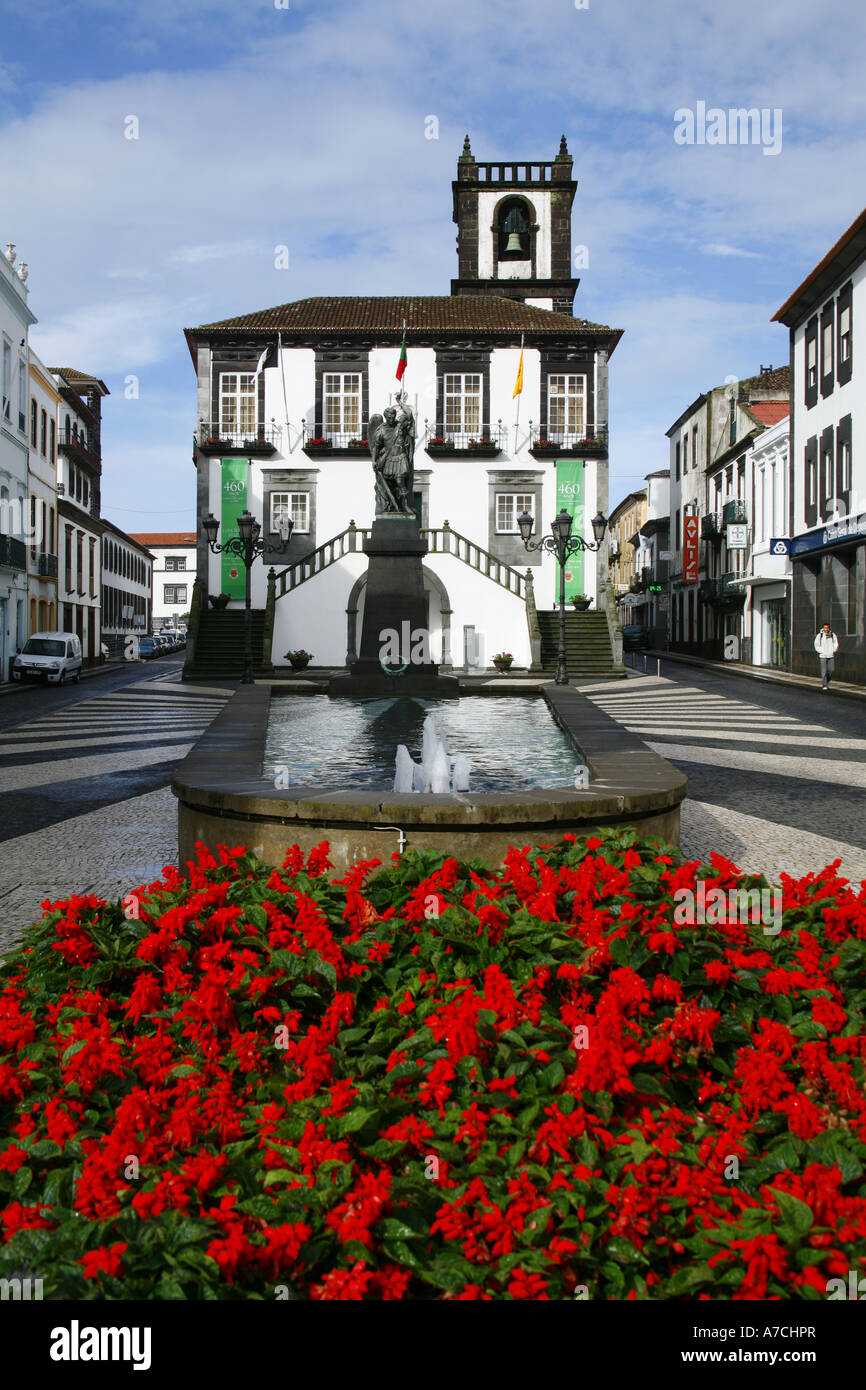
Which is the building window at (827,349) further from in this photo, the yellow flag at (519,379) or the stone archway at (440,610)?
the stone archway at (440,610)

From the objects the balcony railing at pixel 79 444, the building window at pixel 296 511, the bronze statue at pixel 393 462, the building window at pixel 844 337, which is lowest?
the bronze statue at pixel 393 462

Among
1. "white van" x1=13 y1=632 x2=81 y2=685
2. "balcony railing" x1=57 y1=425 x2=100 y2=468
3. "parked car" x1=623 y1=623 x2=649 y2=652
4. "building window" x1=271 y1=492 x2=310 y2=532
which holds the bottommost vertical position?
"white van" x1=13 y1=632 x2=81 y2=685

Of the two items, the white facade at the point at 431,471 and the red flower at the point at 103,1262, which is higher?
the white facade at the point at 431,471

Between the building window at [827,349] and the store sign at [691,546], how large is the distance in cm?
1677

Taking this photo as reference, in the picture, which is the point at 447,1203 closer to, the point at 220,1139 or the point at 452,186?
the point at 220,1139

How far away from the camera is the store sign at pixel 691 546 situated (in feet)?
152

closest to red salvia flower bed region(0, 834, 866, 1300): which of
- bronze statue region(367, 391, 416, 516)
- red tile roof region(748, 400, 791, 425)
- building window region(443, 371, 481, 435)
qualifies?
bronze statue region(367, 391, 416, 516)

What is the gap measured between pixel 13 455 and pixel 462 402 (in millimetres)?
13949

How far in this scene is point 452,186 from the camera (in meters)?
42.3

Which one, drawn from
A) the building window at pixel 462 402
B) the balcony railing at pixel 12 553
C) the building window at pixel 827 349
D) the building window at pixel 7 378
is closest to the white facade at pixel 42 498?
the balcony railing at pixel 12 553

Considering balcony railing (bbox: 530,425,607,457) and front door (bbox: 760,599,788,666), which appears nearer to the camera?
balcony railing (bbox: 530,425,607,457)

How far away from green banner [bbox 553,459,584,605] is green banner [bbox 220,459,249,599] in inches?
386

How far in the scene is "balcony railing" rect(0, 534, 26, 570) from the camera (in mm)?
31078

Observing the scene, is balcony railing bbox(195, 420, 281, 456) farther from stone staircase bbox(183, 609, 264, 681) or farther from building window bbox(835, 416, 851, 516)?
building window bbox(835, 416, 851, 516)
